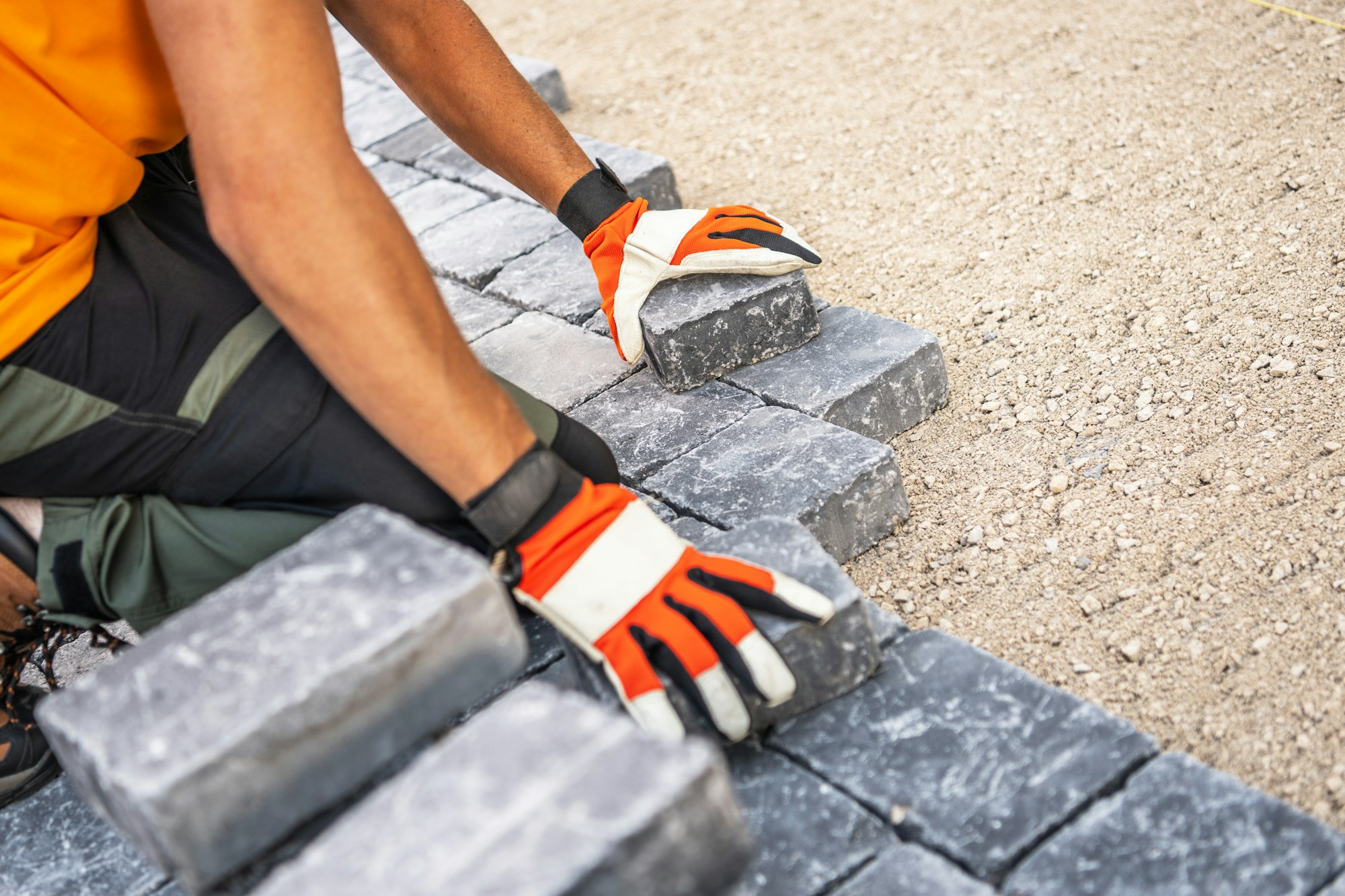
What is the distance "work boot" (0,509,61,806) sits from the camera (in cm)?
200

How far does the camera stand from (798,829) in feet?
5.58

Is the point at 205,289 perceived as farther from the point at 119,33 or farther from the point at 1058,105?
the point at 1058,105

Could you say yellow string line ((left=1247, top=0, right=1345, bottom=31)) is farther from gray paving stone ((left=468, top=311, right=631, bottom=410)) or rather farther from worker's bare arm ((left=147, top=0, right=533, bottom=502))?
worker's bare arm ((left=147, top=0, right=533, bottom=502))

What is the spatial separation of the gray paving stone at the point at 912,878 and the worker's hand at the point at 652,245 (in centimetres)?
146

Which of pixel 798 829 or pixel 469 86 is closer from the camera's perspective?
pixel 798 829

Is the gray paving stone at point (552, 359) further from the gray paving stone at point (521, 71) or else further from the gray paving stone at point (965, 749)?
the gray paving stone at point (521, 71)

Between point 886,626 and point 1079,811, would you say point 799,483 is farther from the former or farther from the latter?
point 1079,811

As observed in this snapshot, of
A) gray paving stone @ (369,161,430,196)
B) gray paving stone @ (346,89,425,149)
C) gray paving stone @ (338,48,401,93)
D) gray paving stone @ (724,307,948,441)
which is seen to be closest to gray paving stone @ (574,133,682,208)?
gray paving stone @ (369,161,430,196)

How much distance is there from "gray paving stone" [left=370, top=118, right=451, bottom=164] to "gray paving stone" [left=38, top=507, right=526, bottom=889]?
342 cm

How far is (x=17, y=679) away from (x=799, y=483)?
1.55 m

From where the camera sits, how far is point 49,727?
1.37 metres

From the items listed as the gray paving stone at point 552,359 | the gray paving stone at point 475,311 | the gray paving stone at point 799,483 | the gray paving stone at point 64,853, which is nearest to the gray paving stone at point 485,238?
the gray paving stone at point 475,311

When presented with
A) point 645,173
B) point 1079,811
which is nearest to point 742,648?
point 1079,811

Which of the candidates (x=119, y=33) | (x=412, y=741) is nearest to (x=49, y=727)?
(x=412, y=741)
